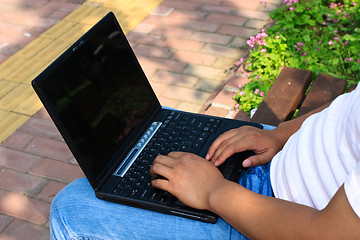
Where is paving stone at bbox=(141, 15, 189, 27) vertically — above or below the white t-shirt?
below

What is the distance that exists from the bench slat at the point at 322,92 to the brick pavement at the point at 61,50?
2.42ft

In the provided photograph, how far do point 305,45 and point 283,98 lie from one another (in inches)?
58.4

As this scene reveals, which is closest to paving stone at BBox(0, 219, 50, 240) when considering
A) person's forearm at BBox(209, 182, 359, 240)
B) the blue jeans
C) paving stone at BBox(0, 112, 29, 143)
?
paving stone at BBox(0, 112, 29, 143)

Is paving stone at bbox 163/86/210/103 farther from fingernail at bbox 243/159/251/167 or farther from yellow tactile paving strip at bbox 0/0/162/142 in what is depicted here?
fingernail at bbox 243/159/251/167

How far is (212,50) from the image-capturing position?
13.1ft

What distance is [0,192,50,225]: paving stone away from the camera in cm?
272

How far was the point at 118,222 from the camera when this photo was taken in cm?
161

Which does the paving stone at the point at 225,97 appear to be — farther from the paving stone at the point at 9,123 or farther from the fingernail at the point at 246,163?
the fingernail at the point at 246,163

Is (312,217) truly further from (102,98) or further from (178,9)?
(178,9)

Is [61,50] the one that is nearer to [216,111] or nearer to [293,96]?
[216,111]

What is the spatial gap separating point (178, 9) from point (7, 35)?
5.53 feet

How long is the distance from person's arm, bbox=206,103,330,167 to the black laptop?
0.05 meters

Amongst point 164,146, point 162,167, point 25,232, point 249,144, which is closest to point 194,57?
point 25,232

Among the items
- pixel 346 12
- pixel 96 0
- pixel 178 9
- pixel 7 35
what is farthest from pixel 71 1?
pixel 346 12
